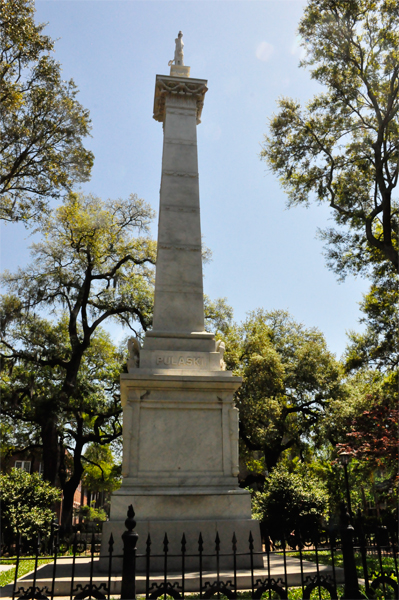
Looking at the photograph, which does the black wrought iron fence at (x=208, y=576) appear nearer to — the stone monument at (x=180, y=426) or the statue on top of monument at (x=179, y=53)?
the stone monument at (x=180, y=426)

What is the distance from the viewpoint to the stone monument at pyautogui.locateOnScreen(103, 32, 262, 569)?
8.52 meters

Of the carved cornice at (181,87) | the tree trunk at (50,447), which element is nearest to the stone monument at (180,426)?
the carved cornice at (181,87)

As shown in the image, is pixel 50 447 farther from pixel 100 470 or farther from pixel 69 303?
pixel 100 470

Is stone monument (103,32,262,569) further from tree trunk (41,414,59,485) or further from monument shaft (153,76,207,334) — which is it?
tree trunk (41,414,59,485)

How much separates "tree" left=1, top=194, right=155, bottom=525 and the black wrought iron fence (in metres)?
14.7

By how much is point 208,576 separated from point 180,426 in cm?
268

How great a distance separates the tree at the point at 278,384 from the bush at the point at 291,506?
8.73m

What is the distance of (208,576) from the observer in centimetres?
752

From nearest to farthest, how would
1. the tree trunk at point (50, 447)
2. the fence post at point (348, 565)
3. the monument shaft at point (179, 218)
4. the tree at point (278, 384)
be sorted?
1. the fence post at point (348, 565)
2. the monument shaft at point (179, 218)
3. the tree trunk at point (50, 447)
4. the tree at point (278, 384)

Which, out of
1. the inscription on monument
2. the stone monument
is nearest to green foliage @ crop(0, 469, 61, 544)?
the stone monument

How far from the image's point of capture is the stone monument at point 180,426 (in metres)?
8.52

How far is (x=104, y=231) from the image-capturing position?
24.4 meters

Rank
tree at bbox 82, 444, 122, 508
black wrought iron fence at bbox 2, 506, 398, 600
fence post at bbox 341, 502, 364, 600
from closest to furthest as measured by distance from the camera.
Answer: black wrought iron fence at bbox 2, 506, 398, 600
fence post at bbox 341, 502, 364, 600
tree at bbox 82, 444, 122, 508

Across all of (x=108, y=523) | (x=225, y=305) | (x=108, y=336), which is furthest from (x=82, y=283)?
(x=108, y=523)
